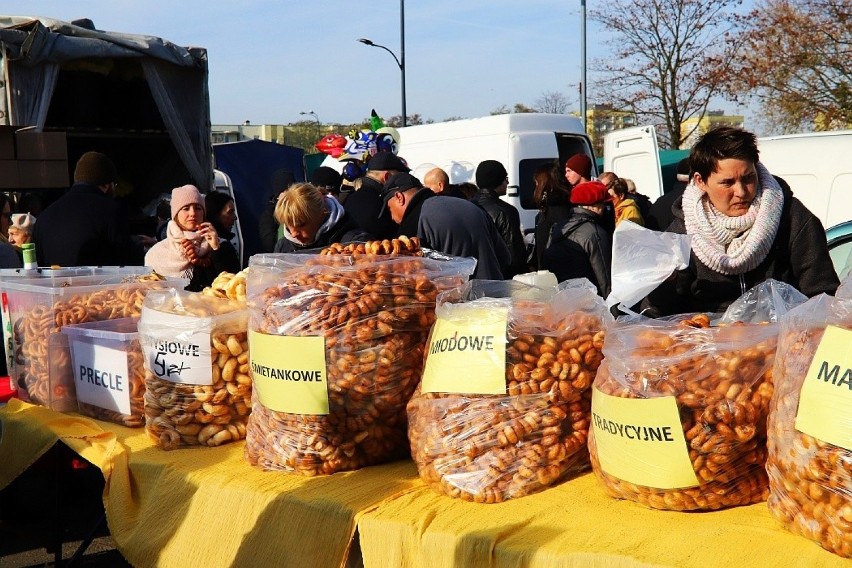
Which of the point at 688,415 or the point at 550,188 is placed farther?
the point at 550,188

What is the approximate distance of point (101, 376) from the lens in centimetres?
251

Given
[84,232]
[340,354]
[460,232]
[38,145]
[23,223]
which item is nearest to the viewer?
[340,354]

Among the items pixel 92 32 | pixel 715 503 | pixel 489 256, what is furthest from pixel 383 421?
pixel 92 32

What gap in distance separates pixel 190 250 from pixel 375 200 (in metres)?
1.77

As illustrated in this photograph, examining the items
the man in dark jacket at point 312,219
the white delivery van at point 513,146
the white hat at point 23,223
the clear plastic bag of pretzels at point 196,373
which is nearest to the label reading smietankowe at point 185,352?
the clear plastic bag of pretzels at point 196,373

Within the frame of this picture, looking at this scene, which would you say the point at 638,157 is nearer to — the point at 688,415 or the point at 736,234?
the point at 736,234

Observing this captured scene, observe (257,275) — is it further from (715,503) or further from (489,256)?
(489,256)

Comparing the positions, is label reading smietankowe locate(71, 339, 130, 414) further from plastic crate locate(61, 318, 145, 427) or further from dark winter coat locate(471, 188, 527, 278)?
dark winter coat locate(471, 188, 527, 278)

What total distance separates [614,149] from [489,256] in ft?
22.1

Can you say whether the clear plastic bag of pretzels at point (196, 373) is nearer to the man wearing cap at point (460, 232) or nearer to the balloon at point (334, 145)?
the man wearing cap at point (460, 232)

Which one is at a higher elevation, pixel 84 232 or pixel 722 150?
pixel 722 150

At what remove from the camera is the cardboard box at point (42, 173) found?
328cm

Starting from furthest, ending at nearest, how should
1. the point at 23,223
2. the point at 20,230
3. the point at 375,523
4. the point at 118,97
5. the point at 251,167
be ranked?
the point at 251,167 < the point at 118,97 < the point at 23,223 < the point at 20,230 < the point at 375,523

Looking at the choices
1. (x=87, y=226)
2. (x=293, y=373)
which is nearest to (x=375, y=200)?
(x=87, y=226)
